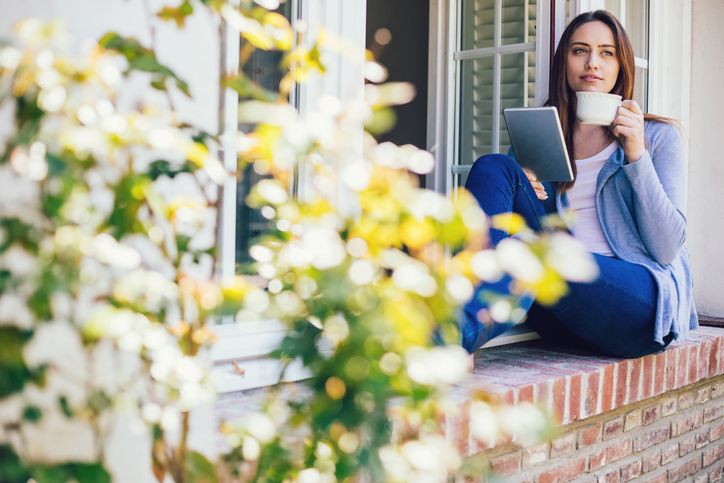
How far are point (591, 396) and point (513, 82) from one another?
131 centimetres

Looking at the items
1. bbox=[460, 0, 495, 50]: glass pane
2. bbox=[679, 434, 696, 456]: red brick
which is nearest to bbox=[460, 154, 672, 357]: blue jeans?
bbox=[679, 434, 696, 456]: red brick

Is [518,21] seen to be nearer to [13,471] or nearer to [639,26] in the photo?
[639,26]

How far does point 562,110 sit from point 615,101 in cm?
36

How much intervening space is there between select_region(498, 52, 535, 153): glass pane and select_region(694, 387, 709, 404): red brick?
1.10 metres

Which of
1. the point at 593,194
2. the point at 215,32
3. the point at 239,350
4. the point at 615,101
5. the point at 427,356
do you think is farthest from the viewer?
the point at 593,194

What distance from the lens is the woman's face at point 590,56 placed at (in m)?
2.70

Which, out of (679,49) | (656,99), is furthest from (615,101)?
(679,49)

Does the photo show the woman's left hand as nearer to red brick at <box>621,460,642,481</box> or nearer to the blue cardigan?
the blue cardigan

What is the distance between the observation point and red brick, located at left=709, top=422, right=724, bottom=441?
10.1 feet

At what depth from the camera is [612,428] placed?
97.4 inches

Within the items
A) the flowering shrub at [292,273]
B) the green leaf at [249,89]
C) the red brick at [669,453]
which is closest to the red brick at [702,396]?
the red brick at [669,453]

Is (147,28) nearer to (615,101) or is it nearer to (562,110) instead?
(615,101)

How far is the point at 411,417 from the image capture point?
995 millimetres

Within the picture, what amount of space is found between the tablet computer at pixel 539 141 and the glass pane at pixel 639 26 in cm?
118
